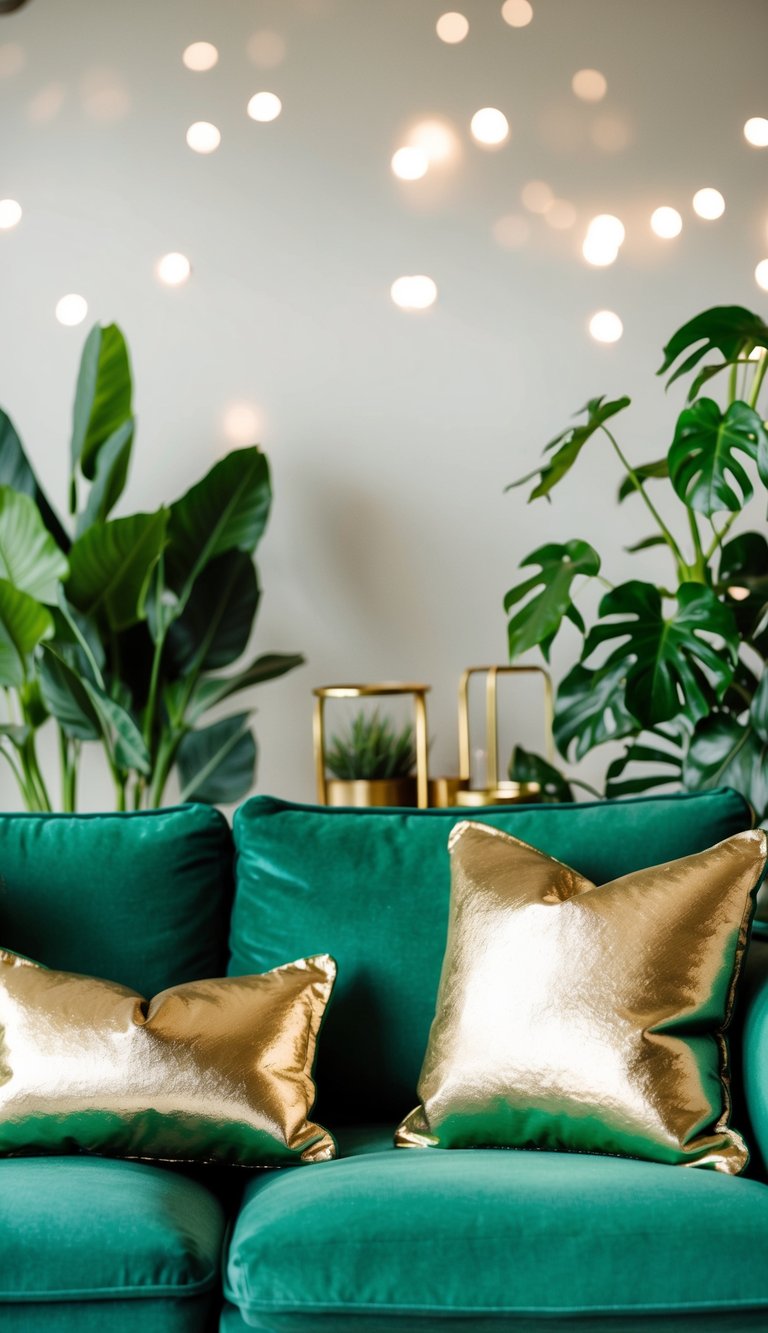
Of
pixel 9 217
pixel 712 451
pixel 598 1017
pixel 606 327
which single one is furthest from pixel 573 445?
pixel 9 217

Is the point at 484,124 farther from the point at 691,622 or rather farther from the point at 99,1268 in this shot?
the point at 99,1268

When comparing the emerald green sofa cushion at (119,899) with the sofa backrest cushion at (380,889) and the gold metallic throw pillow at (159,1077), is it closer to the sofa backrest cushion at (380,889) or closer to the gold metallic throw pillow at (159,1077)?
the sofa backrest cushion at (380,889)

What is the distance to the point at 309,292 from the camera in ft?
9.48

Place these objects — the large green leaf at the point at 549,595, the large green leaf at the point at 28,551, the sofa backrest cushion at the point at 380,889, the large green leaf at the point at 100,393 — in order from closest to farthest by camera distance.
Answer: the sofa backrest cushion at the point at 380,889
the large green leaf at the point at 549,595
the large green leaf at the point at 28,551
the large green leaf at the point at 100,393

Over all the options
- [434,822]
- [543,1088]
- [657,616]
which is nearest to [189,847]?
[434,822]

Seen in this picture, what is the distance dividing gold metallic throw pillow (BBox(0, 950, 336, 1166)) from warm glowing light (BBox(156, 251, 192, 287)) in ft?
6.32

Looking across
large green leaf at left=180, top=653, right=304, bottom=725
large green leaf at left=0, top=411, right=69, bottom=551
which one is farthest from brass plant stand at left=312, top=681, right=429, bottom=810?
large green leaf at left=0, top=411, right=69, bottom=551

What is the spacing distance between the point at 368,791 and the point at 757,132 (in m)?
1.86

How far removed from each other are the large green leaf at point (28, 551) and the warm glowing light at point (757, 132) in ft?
6.32

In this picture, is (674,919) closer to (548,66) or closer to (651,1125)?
(651,1125)

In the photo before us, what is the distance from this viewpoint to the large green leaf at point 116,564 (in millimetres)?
2383

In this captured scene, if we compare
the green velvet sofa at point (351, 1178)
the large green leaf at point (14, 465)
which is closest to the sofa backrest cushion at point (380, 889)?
the green velvet sofa at point (351, 1178)

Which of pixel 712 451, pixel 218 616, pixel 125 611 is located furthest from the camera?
pixel 218 616

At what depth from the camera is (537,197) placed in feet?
9.59
